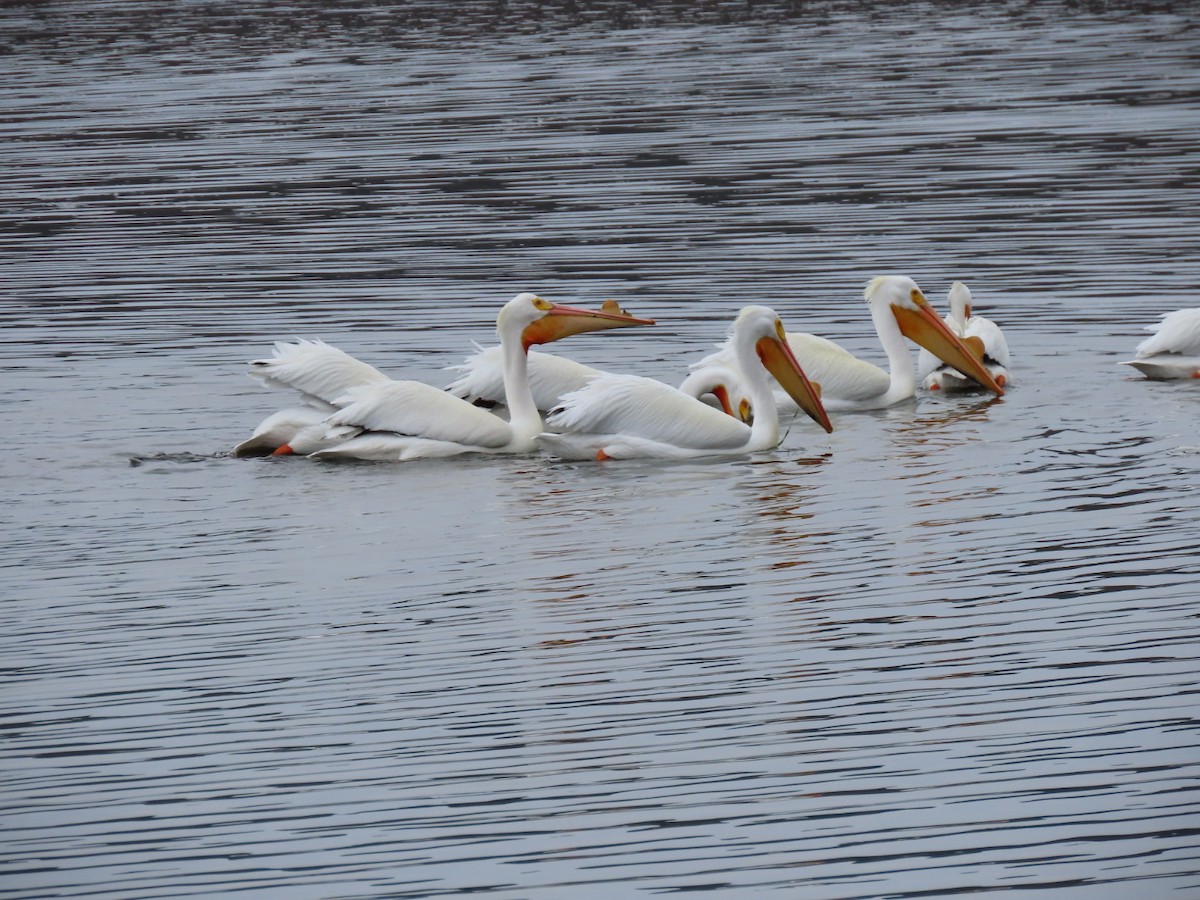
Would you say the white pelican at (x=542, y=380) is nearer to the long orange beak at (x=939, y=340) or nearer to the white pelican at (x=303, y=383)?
the white pelican at (x=303, y=383)

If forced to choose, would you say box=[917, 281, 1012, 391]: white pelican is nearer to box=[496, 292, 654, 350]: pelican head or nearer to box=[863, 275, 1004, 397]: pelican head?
box=[863, 275, 1004, 397]: pelican head

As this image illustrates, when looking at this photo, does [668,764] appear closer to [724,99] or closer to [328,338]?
[328,338]

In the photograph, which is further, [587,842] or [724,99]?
[724,99]

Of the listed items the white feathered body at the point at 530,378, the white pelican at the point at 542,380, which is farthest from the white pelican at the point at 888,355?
the white feathered body at the point at 530,378

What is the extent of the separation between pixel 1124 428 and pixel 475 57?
17.6 meters

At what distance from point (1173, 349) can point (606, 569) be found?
3250mm

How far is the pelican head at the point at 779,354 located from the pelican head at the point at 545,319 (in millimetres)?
446

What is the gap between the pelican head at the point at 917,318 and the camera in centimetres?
861

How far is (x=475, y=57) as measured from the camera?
Answer: 24.5 metres

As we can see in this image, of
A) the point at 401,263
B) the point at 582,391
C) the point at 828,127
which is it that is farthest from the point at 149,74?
the point at 582,391

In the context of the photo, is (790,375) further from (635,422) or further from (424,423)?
(424,423)

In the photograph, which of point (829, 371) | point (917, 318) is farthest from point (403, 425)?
point (917, 318)

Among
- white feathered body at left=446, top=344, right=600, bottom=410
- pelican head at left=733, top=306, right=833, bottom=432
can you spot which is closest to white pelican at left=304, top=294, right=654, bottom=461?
white feathered body at left=446, top=344, right=600, bottom=410

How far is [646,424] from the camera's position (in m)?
7.62
